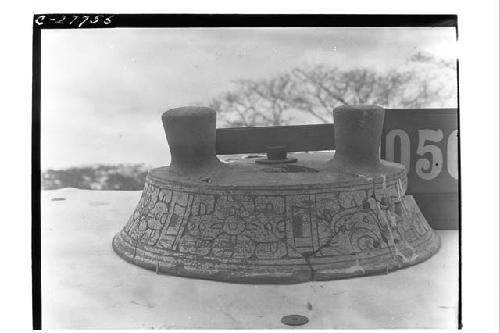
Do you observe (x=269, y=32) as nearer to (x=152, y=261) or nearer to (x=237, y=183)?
(x=237, y=183)

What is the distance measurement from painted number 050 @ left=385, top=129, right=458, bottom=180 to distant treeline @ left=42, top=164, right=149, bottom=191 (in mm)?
1996

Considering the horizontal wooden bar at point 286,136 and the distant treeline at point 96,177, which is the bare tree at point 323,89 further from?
the distant treeline at point 96,177

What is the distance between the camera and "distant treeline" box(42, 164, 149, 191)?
15.5ft

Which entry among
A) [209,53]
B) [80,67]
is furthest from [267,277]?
[80,67]

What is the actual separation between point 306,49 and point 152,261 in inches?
75.5

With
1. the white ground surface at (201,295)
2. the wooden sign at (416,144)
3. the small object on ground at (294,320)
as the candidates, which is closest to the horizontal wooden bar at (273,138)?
the wooden sign at (416,144)

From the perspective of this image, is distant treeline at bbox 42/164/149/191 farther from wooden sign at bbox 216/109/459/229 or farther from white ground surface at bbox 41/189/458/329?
wooden sign at bbox 216/109/459/229

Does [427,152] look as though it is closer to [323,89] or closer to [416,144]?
[416,144]

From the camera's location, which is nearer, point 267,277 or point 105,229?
point 267,277

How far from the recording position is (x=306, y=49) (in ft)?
15.2

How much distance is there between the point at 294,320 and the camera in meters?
4.46

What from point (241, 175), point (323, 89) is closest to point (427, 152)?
point (323, 89)

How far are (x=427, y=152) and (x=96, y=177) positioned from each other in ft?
8.37

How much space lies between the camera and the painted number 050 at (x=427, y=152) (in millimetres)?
4863
